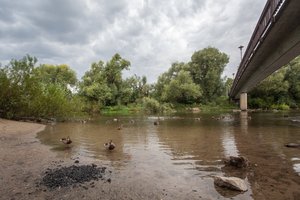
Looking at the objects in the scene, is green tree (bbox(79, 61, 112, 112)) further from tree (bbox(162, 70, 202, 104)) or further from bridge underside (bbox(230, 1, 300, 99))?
bridge underside (bbox(230, 1, 300, 99))

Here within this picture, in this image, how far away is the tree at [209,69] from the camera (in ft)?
237

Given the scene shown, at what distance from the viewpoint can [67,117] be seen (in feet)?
97.0

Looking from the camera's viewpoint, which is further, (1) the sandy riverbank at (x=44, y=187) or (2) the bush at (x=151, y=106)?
(2) the bush at (x=151, y=106)

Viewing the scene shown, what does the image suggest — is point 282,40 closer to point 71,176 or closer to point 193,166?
point 193,166

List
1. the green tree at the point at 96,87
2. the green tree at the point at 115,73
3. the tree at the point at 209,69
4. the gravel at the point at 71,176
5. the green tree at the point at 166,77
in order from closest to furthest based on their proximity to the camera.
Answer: the gravel at the point at 71,176 → the green tree at the point at 96,87 → the green tree at the point at 115,73 → the tree at the point at 209,69 → the green tree at the point at 166,77

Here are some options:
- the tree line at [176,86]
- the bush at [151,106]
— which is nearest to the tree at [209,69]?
the tree line at [176,86]

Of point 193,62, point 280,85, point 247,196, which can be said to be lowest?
point 247,196

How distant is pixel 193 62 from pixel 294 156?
6664 centimetres

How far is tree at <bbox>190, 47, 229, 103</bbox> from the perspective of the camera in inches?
2840

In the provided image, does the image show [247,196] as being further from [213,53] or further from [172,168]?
[213,53]

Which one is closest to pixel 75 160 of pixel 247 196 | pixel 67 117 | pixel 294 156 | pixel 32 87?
pixel 247 196

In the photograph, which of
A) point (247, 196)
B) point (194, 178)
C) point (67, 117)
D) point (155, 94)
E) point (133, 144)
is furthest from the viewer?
point (155, 94)

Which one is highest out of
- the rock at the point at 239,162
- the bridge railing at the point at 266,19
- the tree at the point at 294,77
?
the tree at the point at 294,77

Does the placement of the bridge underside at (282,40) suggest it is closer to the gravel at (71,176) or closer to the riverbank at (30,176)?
the gravel at (71,176)
